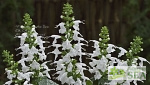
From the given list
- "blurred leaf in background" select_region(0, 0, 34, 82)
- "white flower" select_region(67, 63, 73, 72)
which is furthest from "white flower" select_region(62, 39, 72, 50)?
"blurred leaf in background" select_region(0, 0, 34, 82)

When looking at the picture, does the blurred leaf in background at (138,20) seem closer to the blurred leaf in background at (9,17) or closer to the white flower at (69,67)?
the blurred leaf in background at (9,17)

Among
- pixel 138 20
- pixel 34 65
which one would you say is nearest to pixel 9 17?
pixel 138 20

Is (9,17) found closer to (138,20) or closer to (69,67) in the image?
(138,20)

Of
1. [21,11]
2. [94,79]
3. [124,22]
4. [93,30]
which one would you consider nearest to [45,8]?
[21,11]

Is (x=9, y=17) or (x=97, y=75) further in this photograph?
(x=9, y=17)

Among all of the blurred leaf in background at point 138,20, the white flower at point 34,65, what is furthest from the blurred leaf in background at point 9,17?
the white flower at point 34,65

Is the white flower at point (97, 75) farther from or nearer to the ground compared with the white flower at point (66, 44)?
nearer to the ground

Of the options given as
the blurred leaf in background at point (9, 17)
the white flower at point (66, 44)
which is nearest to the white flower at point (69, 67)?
the white flower at point (66, 44)

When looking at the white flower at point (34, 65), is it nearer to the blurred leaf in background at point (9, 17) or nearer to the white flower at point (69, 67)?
the white flower at point (69, 67)

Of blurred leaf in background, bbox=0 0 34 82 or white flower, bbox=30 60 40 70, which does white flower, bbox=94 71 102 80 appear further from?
blurred leaf in background, bbox=0 0 34 82

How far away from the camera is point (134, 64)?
5.66ft

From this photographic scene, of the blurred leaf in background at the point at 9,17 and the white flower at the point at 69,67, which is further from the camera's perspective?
the blurred leaf in background at the point at 9,17

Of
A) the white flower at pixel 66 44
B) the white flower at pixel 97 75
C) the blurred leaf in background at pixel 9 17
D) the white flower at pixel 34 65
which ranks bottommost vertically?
the white flower at pixel 34 65

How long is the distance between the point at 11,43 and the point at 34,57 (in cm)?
269
